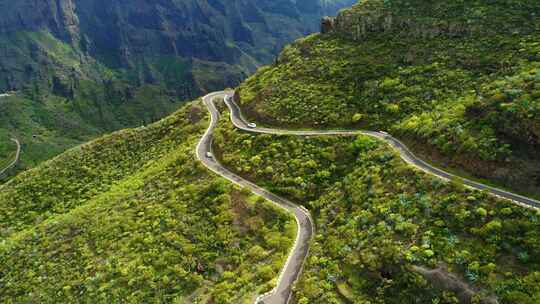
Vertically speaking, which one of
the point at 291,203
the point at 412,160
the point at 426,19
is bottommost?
the point at 291,203

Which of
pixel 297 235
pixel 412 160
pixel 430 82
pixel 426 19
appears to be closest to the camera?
pixel 297 235

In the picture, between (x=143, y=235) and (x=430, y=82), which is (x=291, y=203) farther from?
(x=430, y=82)

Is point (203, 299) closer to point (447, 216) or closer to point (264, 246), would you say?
point (264, 246)

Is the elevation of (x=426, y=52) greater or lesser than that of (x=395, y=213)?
greater

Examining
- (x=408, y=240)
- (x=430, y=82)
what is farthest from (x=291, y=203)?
(x=430, y=82)

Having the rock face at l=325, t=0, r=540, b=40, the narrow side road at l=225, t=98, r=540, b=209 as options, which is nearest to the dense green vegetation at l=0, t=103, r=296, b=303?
the narrow side road at l=225, t=98, r=540, b=209

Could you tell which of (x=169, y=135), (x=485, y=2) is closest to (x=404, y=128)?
(x=485, y=2)
